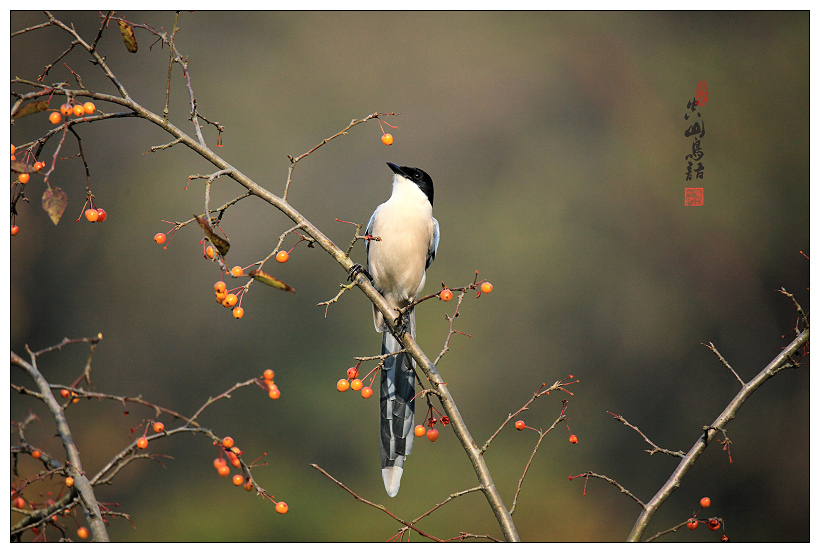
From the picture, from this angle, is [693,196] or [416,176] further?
[693,196]

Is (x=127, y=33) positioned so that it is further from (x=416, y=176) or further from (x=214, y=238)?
(x=416, y=176)

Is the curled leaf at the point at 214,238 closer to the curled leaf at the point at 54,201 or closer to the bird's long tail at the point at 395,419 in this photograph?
the curled leaf at the point at 54,201

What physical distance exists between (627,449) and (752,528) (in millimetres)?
734

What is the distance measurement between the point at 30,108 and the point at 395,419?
138 centimetres

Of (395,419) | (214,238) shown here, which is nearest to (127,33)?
(214,238)

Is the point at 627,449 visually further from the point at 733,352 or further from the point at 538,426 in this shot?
the point at 733,352

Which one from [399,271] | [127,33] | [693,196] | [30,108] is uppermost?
[127,33]

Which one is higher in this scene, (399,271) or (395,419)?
(399,271)

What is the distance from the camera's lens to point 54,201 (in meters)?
1.06

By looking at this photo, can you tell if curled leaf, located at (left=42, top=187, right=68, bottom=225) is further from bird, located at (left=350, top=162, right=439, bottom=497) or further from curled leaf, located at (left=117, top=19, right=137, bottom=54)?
bird, located at (left=350, top=162, right=439, bottom=497)

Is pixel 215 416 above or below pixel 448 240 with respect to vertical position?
below

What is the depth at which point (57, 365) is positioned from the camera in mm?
3271

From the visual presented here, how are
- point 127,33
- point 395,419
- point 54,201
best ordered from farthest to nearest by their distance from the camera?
1. point 395,419
2. point 127,33
3. point 54,201
